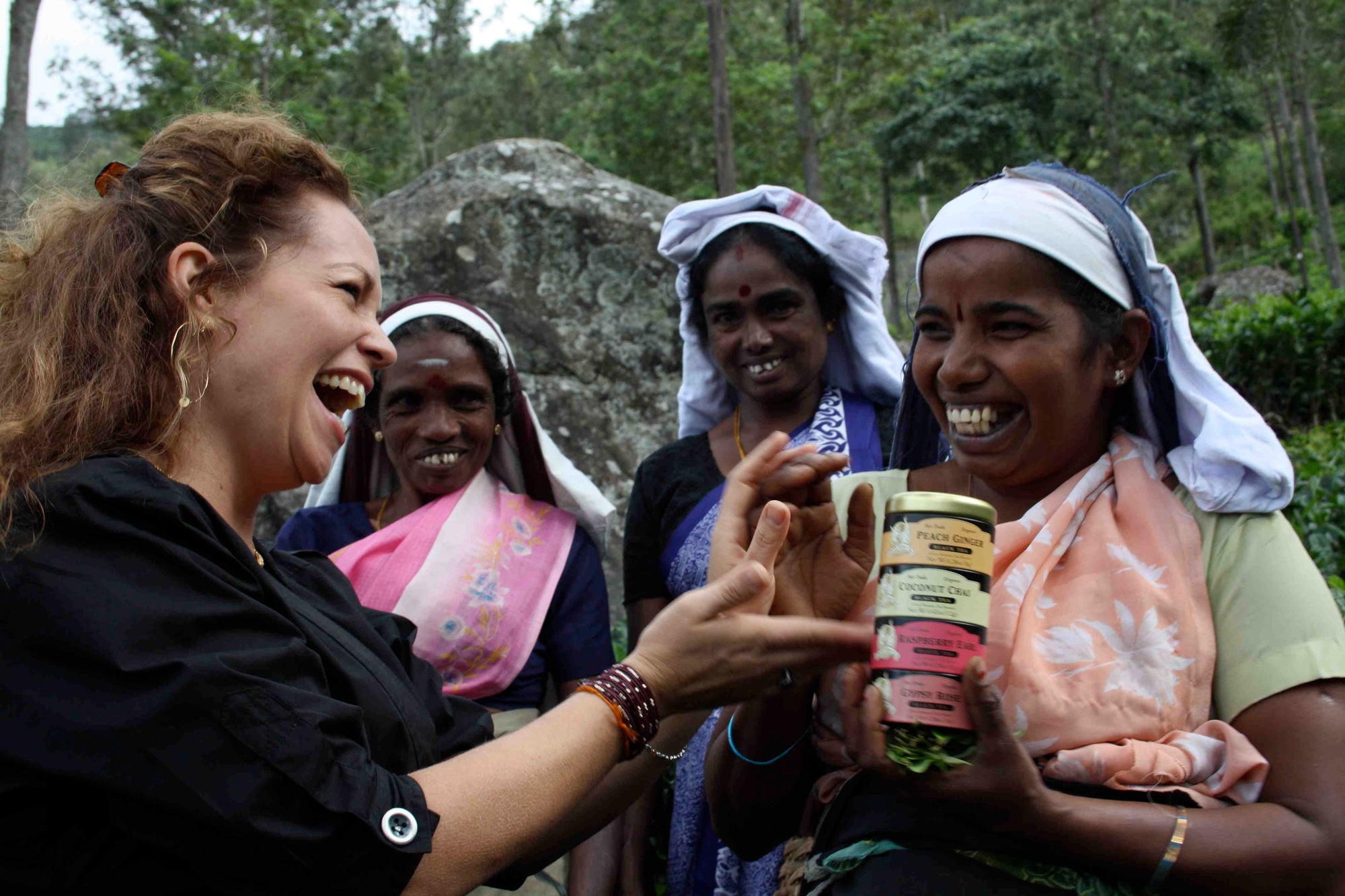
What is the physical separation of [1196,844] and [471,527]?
222cm

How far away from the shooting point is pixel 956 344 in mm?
2059

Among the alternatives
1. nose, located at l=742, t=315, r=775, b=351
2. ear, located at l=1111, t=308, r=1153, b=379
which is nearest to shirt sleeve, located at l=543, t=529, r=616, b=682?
nose, located at l=742, t=315, r=775, b=351

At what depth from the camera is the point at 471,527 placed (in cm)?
329

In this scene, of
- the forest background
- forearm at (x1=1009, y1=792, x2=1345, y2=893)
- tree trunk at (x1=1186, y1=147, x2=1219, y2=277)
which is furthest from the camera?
tree trunk at (x1=1186, y1=147, x2=1219, y2=277)

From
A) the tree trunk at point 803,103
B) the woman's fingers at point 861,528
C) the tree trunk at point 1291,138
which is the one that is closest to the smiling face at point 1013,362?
the woman's fingers at point 861,528

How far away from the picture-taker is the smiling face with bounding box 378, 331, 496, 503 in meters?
3.34

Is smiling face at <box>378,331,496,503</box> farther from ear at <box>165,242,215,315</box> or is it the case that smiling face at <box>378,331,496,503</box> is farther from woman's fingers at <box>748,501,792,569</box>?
woman's fingers at <box>748,501,792,569</box>

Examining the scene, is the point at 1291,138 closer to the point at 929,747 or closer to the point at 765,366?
the point at 765,366

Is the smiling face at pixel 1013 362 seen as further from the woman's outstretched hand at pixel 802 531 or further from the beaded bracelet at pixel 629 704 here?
the beaded bracelet at pixel 629 704

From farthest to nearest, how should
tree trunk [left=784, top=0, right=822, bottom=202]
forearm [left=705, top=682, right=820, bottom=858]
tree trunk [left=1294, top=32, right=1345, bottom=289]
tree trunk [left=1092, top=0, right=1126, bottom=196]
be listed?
tree trunk [left=1092, top=0, right=1126, bottom=196], tree trunk [left=1294, top=32, right=1345, bottom=289], tree trunk [left=784, top=0, right=822, bottom=202], forearm [left=705, top=682, right=820, bottom=858]

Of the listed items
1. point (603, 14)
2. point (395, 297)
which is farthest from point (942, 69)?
point (395, 297)

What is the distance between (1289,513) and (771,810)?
3171 mm

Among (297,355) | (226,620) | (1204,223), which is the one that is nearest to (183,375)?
(297,355)

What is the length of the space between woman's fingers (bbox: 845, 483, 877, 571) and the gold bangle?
66 centimetres
